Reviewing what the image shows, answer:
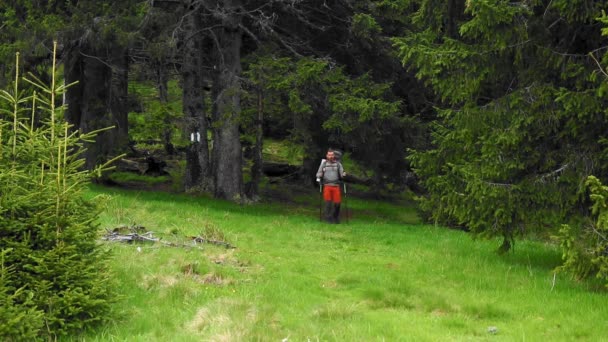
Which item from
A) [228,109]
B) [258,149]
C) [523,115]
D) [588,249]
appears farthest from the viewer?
[258,149]

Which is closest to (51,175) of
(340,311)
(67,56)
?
(340,311)

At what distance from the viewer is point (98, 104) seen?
23.4 metres

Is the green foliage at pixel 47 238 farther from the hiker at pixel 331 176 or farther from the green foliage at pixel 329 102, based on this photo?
the green foliage at pixel 329 102

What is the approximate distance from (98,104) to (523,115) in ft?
52.2

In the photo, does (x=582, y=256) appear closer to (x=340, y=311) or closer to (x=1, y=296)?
(x=340, y=311)

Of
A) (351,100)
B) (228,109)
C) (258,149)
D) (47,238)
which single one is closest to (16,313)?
(47,238)

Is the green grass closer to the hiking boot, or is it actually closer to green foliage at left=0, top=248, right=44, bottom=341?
green foliage at left=0, top=248, right=44, bottom=341

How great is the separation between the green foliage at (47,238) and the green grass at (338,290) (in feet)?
1.20

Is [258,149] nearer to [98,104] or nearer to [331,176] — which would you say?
[331,176]

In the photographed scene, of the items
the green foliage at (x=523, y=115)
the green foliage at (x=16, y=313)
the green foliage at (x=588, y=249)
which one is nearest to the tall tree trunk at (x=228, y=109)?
the green foliage at (x=523, y=115)

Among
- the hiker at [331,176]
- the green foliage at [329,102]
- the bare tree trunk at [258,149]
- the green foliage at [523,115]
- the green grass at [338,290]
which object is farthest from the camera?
the bare tree trunk at [258,149]

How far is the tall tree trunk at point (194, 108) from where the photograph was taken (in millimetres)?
21188

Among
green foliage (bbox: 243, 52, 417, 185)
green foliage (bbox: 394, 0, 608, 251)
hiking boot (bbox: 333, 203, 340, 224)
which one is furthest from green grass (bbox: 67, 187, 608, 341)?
green foliage (bbox: 243, 52, 417, 185)

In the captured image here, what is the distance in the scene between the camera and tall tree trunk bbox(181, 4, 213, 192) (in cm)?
2119
